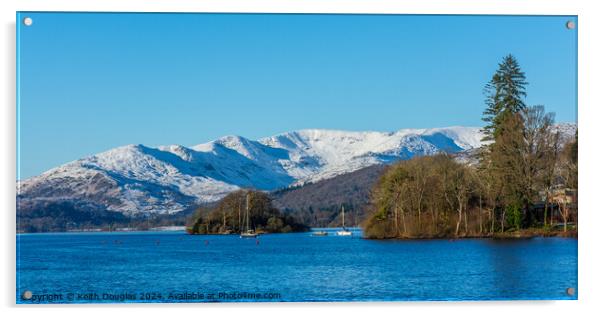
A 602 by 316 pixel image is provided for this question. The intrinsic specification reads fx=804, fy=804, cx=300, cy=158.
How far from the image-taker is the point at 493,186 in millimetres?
51500

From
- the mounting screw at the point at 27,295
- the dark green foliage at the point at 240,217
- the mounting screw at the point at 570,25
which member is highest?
the mounting screw at the point at 570,25

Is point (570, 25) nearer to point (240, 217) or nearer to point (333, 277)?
point (333, 277)

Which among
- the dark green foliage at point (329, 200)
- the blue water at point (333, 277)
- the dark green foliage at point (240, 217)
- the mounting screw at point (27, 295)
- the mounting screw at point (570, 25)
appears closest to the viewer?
the mounting screw at point (27, 295)

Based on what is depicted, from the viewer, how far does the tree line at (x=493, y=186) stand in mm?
48969

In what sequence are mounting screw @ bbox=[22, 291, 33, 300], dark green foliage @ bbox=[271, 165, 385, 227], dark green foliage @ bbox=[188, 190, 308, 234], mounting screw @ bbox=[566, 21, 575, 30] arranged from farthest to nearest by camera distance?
dark green foliage @ bbox=[271, 165, 385, 227] < dark green foliage @ bbox=[188, 190, 308, 234] < mounting screw @ bbox=[566, 21, 575, 30] < mounting screw @ bbox=[22, 291, 33, 300]

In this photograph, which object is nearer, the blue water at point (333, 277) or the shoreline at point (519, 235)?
the blue water at point (333, 277)

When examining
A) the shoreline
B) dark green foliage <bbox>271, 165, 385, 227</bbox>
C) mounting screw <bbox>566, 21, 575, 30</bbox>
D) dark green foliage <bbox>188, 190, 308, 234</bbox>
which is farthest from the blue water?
dark green foliage <bbox>271, 165, 385, 227</bbox>

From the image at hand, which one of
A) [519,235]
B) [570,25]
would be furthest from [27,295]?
[519,235]

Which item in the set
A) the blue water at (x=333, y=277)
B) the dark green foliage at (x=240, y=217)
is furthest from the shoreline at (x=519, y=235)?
the dark green foliage at (x=240, y=217)

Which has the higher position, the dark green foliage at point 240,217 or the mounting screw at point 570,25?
the mounting screw at point 570,25

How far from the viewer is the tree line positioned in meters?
49.0

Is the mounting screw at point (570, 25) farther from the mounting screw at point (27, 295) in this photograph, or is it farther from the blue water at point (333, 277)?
the mounting screw at point (27, 295)

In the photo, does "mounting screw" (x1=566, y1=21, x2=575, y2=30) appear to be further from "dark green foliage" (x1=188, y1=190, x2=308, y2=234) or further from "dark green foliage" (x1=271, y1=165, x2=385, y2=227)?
"dark green foliage" (x1=271, y1=165, x2=385, y2=227)
